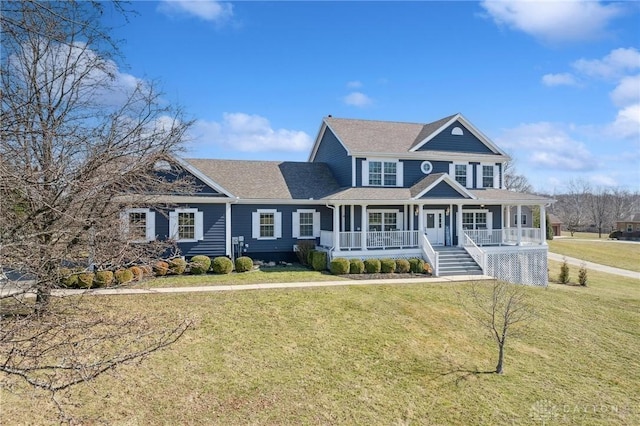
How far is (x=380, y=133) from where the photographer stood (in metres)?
24.1

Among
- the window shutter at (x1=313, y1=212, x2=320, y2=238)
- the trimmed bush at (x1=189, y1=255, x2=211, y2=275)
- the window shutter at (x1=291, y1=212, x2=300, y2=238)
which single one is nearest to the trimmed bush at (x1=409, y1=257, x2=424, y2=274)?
the window shutter at (x1=313, y1=212, x2=320, y2=238)

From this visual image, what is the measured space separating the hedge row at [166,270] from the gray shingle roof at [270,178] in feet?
12.2

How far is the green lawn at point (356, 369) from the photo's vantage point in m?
7.79

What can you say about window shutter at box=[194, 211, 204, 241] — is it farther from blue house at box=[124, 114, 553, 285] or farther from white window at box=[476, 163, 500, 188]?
white window at box=[476, 163, 500, 188]

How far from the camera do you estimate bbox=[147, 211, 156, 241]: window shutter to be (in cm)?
1823

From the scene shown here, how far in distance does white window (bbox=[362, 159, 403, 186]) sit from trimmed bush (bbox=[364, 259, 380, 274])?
490cm

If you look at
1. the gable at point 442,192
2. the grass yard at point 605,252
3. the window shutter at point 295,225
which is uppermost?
the gable at point 442,192

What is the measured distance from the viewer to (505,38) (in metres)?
15.2

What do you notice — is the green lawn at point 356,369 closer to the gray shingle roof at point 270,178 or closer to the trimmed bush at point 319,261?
the trimmed bush at point 319,261

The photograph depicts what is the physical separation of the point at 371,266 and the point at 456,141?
32.8 ft

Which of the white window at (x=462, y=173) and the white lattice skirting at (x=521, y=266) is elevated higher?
the white window at (x=462, y=173)

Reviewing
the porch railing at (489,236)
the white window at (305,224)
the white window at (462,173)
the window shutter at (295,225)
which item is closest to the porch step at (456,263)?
the porch railing at (489,236)

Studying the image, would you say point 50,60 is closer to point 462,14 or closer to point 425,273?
point 462,14

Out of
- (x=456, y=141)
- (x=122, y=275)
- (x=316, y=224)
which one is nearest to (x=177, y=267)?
(x=122, y=275)
